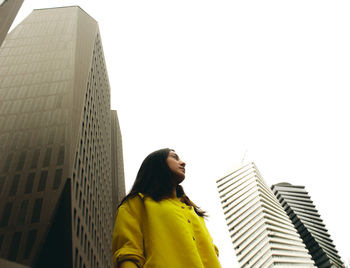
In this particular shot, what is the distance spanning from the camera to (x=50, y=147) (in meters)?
35.9

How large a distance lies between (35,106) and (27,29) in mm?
26069

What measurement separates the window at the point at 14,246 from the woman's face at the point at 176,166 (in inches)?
1323

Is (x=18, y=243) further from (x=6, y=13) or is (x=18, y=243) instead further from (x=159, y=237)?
(x=159, y=237)

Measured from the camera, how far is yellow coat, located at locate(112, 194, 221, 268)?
206cm

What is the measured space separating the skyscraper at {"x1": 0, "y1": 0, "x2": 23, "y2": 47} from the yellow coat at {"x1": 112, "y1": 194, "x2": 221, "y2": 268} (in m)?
14.5

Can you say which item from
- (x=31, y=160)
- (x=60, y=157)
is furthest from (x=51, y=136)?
(x=31, y=160)

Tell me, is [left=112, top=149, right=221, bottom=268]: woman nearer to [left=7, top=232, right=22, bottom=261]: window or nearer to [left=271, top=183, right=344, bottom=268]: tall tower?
[left=7, top=232, right=22, bottom=261]: window

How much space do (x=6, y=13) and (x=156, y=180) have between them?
15.4 meters

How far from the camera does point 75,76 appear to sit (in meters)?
44.5

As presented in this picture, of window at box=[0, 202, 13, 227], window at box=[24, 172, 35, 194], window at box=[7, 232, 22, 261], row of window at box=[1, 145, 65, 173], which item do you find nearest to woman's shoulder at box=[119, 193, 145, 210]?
window at box=[7, 232, 22, 261]

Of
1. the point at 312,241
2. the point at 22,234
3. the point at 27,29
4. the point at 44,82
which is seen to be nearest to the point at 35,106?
the point at 44,82

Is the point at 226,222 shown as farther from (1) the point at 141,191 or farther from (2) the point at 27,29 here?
(1) the point at 141,191

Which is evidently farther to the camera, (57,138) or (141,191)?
(57,138)

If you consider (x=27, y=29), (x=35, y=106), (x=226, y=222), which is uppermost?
(x=27, y=29)
